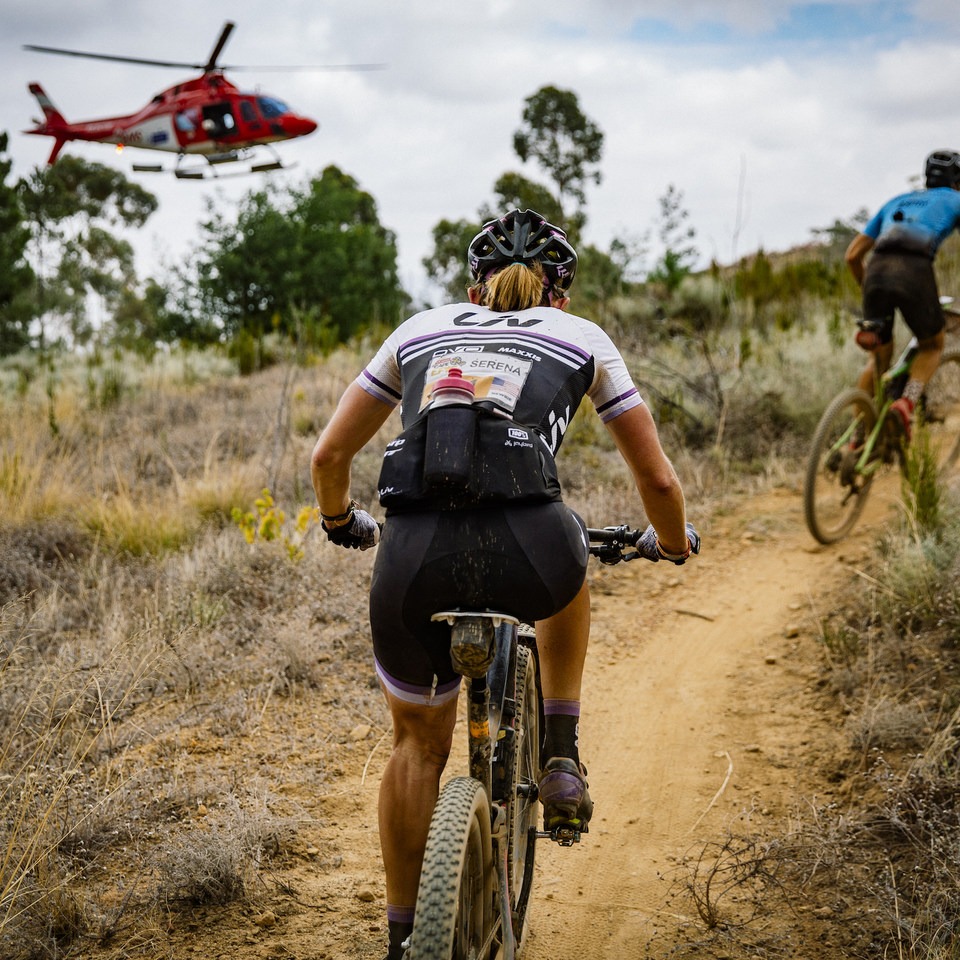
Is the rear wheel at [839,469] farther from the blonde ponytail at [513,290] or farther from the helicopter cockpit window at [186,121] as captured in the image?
the helicopter cockpit window at [186,121]

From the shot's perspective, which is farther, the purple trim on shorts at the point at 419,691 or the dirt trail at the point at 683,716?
the dirt trail at the point at 683,716

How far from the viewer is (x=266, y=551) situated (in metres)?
5.73

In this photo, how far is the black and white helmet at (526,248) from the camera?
95.4 inches

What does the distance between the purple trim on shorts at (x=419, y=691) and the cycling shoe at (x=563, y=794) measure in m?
0.59

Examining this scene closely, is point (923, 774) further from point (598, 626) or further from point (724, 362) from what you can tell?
point (724, 362)

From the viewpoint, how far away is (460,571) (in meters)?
1.94

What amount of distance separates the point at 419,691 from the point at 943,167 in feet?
19.3

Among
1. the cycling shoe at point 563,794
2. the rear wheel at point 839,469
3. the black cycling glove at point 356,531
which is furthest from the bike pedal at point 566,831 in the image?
the rear wheel at point 839,469

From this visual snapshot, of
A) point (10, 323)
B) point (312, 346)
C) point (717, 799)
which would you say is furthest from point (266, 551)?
point (10, 323)

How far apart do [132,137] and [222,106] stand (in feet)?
7.20

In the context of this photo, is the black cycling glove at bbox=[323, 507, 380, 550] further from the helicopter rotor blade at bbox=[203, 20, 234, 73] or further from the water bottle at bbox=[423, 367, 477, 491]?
the helicopter rotor blade at bbox=[203, 20, 234, 73]

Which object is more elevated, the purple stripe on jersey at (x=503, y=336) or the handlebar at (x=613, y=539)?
the purple stripe on jersey at (x=503, y=336)

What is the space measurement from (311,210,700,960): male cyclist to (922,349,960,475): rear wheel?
4.70m

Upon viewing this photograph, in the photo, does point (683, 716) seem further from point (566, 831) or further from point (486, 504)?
point (486, 504)
